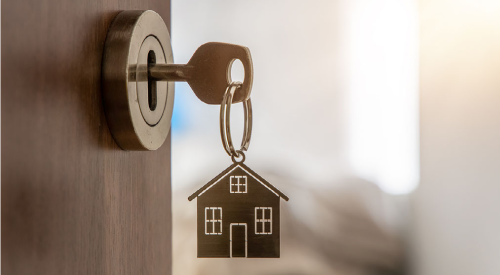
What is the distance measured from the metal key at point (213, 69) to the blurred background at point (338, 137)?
479mm

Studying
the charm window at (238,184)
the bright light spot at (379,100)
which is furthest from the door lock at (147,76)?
the bright light spot at (379,100)

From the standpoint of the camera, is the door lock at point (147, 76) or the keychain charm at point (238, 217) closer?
the door lock at point (147, 76)

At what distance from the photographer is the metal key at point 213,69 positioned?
253mm

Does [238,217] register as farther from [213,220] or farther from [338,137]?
[338,137]

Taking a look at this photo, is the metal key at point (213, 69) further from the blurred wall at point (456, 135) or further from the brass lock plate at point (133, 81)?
the blurred wall at point (456, 135)

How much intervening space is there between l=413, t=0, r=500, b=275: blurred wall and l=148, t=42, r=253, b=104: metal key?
0.62m

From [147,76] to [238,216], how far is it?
53cm

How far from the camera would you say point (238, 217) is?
2.40ft

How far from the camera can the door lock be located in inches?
8.5

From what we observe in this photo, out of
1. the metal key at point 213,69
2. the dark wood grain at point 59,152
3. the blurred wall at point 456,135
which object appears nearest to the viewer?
the dark wood grain at point 59,152

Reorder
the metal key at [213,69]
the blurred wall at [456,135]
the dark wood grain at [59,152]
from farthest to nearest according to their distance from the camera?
the blurred wall at [456,135], the metal key at [213,69], the dark wood grain at [59,152]

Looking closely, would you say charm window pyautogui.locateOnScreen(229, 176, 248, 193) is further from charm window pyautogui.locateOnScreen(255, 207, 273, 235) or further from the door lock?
the door lock

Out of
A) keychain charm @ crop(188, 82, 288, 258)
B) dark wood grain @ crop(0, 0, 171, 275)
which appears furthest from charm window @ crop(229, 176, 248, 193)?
dark wood grain @ crop(0, 0, 171, 275)

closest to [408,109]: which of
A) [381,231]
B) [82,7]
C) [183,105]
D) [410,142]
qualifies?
[410,142]
